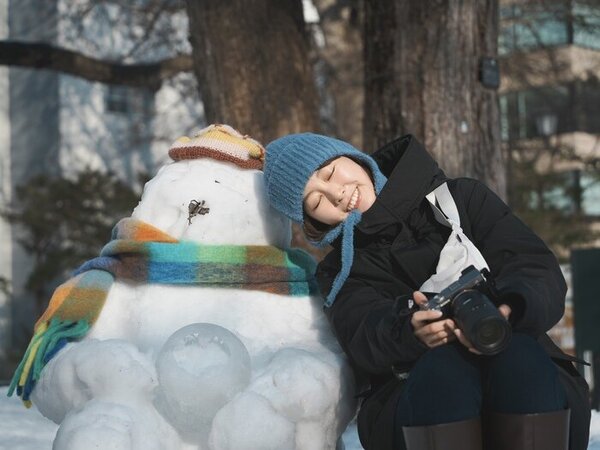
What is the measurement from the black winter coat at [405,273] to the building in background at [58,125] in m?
13.9

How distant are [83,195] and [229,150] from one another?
10.7m

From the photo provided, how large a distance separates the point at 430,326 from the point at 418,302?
0.22ft

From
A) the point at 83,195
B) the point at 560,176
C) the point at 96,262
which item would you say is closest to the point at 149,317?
the point at 96,262

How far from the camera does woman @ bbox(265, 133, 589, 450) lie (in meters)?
2.51

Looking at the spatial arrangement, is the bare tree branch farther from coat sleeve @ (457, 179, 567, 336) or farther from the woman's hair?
coat sleeve @ (457, 179, 567, 336)

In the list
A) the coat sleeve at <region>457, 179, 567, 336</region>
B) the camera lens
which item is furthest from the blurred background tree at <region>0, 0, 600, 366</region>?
the camera lens

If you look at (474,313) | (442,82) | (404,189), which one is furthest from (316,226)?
(442,82)

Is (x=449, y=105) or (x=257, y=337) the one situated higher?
(x=449, y=105)

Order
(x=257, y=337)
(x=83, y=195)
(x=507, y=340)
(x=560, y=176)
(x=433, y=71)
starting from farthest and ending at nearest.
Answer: (x=560, y=176), (x=83, y=195), (x=433, y=71), (x=257, y=337), (x=507, y=340)

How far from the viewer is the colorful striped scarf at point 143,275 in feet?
9.64

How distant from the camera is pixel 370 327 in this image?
2729 millimetres

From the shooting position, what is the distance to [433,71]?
5293mm

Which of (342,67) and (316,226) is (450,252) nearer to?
(316,226)

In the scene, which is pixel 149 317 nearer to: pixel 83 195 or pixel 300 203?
pixel 300 203
